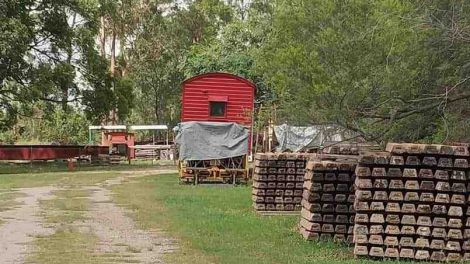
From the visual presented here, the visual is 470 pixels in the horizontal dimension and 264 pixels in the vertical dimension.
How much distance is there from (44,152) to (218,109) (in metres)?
16.8

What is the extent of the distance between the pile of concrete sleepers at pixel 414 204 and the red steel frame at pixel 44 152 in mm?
34613

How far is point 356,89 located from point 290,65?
202 centimetres

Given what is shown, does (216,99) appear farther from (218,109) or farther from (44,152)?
(44,152)

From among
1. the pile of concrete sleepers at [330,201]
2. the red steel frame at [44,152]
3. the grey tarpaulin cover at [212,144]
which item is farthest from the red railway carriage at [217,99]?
the pile of concrete sleepers at [330,201]

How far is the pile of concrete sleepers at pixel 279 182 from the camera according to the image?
18188mm

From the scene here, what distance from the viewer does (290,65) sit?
49.4 feet

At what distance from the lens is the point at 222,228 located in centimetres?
1439

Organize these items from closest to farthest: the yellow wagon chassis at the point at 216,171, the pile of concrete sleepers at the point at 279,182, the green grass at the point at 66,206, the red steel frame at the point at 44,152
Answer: the green grass at the point at 66,206
the pile of concrete sleepers at the point at 279,182
the yellow wagon chassis at the point at 216,171
the red steel frame at the point at 44,152

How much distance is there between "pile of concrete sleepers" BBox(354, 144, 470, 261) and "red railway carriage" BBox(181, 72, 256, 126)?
1994cm

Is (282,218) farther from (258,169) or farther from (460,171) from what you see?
(460,171)

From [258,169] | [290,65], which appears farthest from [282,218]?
[290,65]

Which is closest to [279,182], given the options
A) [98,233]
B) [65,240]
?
[98,233]

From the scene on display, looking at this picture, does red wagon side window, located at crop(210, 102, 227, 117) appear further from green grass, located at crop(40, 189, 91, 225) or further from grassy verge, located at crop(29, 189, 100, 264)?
grassy verge, located at crop(29, 189, 100, 264)

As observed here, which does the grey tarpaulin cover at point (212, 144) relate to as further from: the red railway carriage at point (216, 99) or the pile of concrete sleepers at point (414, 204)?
the pile of concrete sleepers at point (414, 204)
